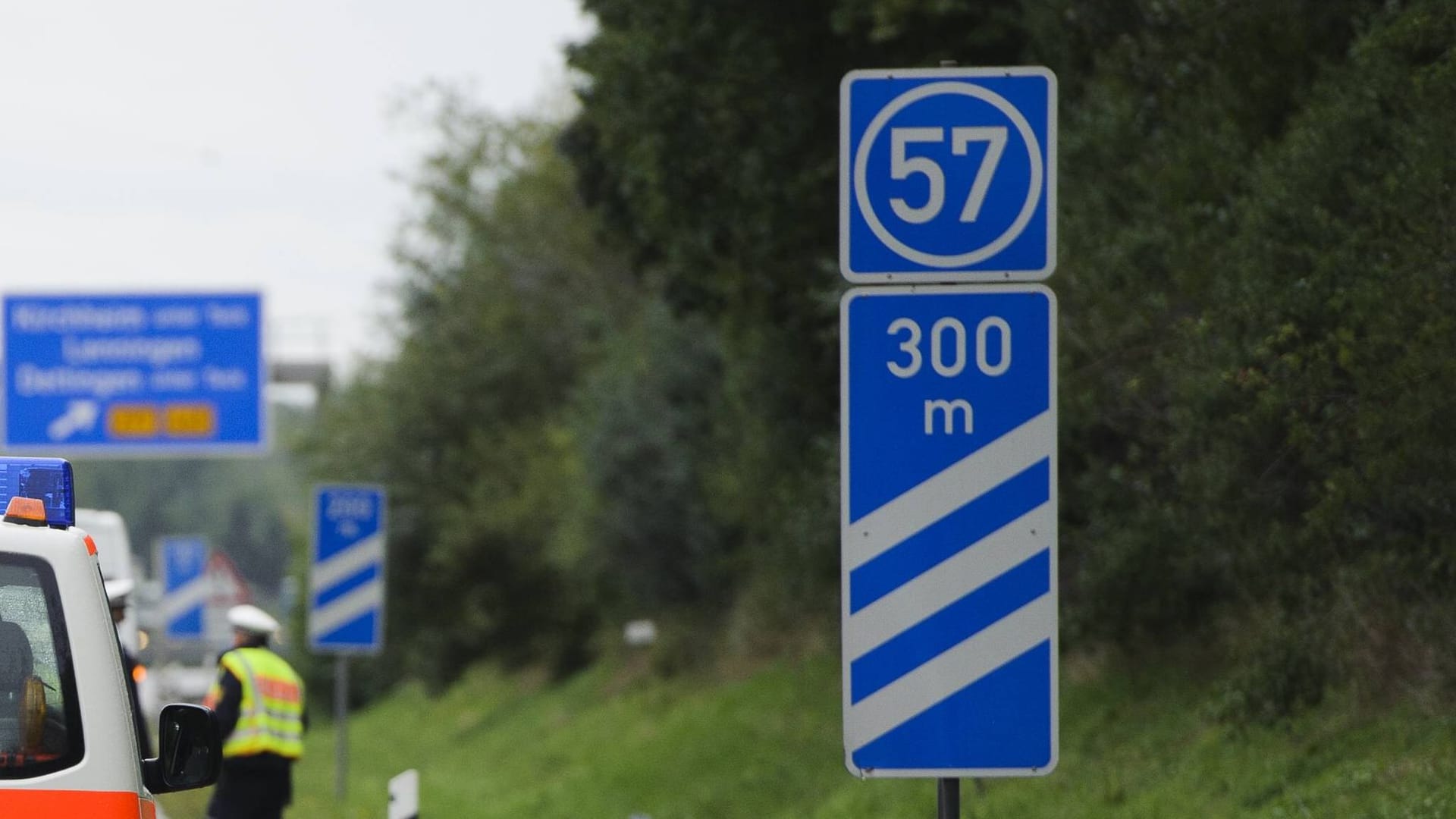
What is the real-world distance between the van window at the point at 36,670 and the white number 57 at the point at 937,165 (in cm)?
232

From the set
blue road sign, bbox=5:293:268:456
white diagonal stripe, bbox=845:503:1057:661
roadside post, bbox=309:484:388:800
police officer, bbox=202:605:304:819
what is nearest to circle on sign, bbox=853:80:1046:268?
white diagonal stripe, bbox=845:503:1057:661

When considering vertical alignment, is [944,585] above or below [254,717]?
above

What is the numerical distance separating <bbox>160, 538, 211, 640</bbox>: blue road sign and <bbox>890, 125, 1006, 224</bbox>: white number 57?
32.1 metres

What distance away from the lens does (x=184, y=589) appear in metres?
37.7

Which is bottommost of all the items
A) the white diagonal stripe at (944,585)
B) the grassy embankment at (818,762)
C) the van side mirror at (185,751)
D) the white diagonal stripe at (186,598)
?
the white diagonal stripe at (186,598)

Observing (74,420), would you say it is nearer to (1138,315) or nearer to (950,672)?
(1138,315)

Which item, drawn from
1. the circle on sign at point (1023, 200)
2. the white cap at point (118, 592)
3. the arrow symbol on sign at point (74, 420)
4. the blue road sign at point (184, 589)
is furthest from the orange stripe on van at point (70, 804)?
the blue road sign at point (184, 589)

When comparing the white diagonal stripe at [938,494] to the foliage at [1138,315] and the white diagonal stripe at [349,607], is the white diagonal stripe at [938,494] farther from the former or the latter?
the white diagonal stripe at [349,607]

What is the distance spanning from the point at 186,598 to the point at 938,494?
33.6m

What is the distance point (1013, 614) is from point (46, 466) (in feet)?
8.57

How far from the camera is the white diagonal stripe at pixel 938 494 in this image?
507 cm

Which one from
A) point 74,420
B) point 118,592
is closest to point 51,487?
point 118,592

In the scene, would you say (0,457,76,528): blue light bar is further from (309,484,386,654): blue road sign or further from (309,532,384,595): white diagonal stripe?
(309,532,384,595): white diagonal stripe

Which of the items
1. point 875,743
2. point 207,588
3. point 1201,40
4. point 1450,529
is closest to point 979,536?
point 875,743
